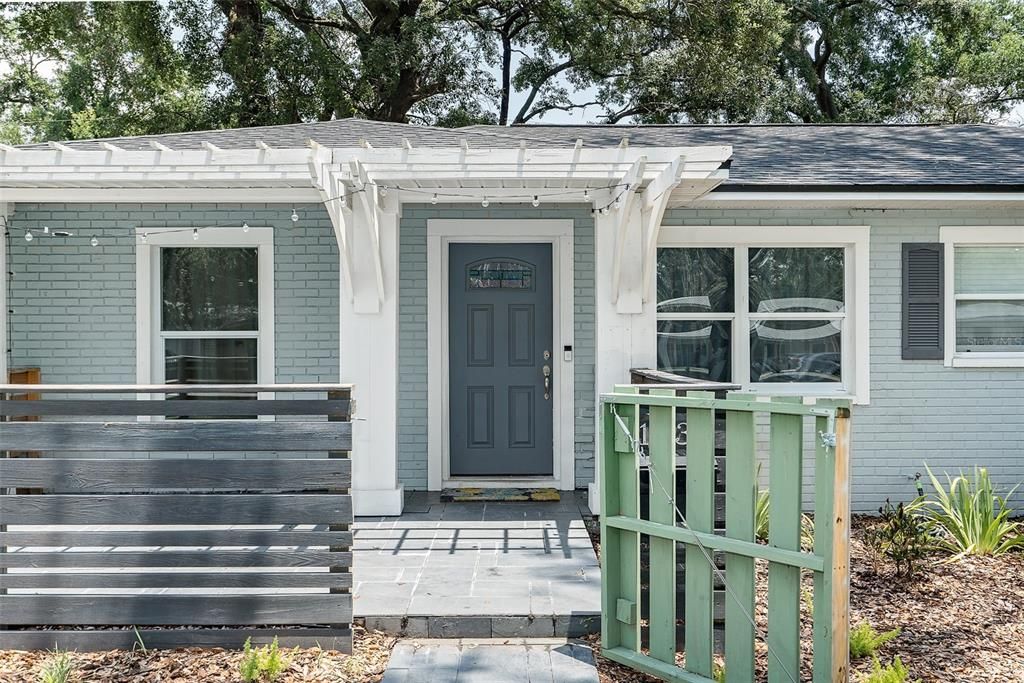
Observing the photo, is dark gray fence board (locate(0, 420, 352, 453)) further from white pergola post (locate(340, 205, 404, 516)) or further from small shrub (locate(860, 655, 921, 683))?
small shrub (locate(860, 655, 921, 683))

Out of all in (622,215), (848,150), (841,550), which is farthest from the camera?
(848,150)

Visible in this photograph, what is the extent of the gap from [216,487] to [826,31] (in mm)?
18036

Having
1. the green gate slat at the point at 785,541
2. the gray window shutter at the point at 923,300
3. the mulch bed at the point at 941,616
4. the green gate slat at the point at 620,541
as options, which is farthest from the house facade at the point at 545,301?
the green gate slat at the point at 785,541

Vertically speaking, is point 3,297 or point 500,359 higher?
point 3,297

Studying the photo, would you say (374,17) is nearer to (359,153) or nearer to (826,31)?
(826,31)

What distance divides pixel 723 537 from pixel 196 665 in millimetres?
2385

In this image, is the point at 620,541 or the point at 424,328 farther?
the point at 424,328

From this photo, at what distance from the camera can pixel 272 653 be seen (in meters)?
3.61

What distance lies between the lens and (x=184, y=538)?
3900mm

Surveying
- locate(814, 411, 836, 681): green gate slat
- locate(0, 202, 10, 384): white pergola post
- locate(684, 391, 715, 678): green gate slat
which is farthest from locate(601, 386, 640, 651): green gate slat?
locate(0, 202, 10, 384): white pergola post

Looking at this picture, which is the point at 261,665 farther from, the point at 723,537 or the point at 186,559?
the point at 723,537

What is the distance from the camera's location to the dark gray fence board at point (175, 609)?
3883mm

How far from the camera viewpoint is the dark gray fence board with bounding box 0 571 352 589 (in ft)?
12.7

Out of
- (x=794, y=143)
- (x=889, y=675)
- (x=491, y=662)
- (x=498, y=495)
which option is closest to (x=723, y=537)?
(x=889, y=675)
